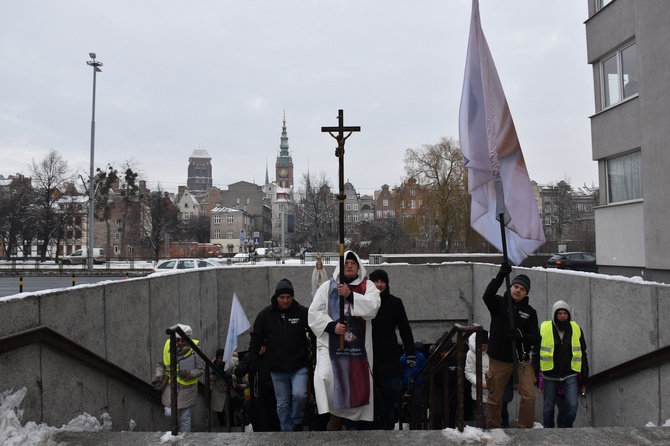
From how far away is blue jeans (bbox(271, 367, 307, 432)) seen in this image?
5.62 m

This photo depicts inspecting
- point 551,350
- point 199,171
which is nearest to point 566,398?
point 551,350

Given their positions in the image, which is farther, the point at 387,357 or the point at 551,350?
the point at 551,350

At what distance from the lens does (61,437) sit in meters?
4.21

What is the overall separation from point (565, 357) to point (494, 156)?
228 cm

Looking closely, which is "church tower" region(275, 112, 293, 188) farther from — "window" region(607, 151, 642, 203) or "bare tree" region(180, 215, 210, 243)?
"window" region(607, 151, 642, 203)

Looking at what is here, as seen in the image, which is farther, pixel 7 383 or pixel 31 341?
pixel 31 341

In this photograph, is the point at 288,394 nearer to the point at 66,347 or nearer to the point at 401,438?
the point at 401,438

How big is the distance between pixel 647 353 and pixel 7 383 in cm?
579

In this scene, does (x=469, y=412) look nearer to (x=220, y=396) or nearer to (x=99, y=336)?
(x=220, y=396)

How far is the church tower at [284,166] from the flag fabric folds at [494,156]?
18084 centimetres

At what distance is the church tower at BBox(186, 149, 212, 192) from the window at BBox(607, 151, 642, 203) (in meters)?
181

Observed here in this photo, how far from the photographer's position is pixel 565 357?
18.8 ft

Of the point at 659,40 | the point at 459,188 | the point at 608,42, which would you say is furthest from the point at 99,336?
the point at 459,188

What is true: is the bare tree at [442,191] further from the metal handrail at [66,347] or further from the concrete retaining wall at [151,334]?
the metal handrail at [66,347]
